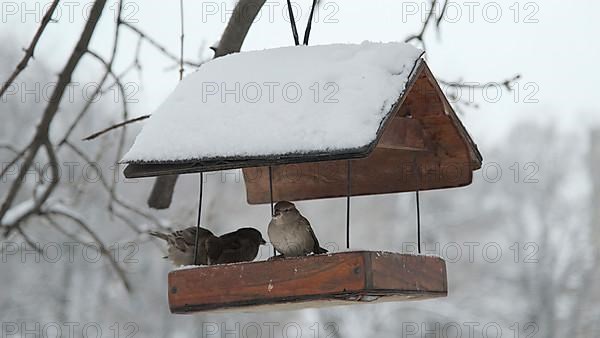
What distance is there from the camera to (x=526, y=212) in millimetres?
24156

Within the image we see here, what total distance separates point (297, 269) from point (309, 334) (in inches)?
580

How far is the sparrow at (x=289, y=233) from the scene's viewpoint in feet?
10.4

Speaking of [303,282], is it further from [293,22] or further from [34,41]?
[34,41]

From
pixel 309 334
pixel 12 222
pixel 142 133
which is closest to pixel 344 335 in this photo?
pixel 309 334

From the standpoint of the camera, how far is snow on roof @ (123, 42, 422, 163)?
2838 mm

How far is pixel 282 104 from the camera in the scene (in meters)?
2.98

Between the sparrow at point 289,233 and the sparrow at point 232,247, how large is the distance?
27 centimetres

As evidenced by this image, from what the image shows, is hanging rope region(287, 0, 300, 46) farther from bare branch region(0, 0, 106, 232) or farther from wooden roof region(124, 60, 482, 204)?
bare branch region(0, 0, 106, 232)

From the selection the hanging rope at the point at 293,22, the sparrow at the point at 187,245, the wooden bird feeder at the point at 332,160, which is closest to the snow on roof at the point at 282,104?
the wooden bird feeder at the point at 332,160

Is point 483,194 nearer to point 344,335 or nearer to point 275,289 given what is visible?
point 344,335

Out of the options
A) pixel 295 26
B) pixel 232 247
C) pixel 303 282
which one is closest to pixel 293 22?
pixel 295 26

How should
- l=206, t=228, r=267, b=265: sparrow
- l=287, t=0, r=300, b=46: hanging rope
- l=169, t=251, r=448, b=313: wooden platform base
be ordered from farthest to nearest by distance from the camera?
l=206, t=228, r=267, b=265: sparrow → l=287, t=0, r=300, b=46: hanging rope → l=169, t=251, r=448, b=313: wooden platform base

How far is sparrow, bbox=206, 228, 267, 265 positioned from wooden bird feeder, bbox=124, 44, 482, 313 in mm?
324

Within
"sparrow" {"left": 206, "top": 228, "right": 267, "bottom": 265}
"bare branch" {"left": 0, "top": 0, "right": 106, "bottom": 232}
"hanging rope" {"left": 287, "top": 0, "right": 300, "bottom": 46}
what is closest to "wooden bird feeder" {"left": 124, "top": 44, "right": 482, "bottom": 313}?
"hanging rope" {"left": 287, "top": 0, "right": 300, "bottom": 46}
